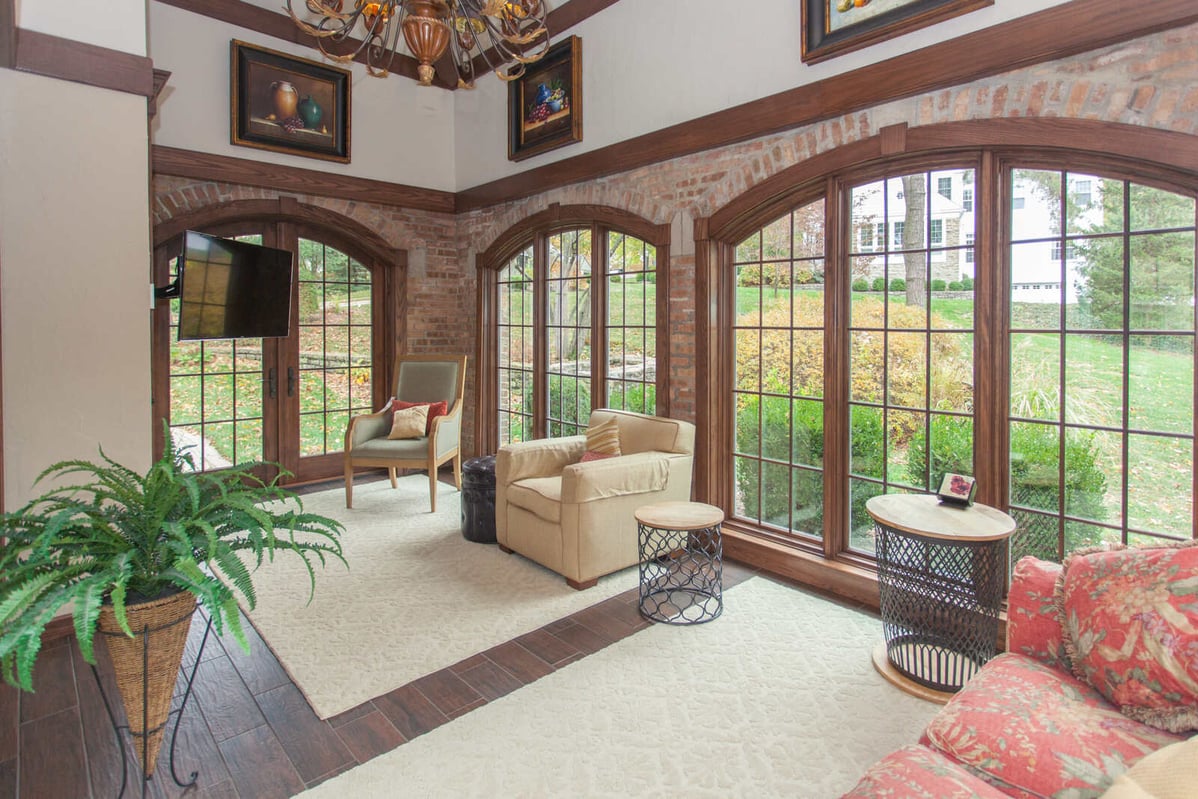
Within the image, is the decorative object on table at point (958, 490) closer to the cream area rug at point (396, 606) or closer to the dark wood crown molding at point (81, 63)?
the cream area rug at point (396, 606)

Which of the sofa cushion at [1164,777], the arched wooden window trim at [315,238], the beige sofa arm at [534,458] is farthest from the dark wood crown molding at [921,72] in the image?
the sofa cushion at [1164,777]

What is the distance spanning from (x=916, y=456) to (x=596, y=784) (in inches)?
90.3

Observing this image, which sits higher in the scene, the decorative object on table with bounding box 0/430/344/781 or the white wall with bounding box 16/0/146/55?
the white wall with bounding box 16/0/146/55

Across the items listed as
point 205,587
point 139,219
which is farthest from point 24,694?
point 139,219

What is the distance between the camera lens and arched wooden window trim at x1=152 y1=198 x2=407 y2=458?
16.9 feet

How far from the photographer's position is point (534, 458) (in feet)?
13.8

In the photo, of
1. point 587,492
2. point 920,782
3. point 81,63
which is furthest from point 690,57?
point 920,782

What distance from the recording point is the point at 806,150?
3.69 metres

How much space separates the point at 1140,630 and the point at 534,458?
3103 mm

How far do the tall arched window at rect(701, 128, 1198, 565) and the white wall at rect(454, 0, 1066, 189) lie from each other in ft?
1.96

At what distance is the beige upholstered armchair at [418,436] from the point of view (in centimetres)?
522

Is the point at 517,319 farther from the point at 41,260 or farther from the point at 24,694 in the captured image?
the point at 24,694

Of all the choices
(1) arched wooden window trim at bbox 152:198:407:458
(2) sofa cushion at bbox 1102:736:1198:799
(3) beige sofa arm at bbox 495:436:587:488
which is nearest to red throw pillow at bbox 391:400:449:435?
(1) arched wooden window trim at bbox 152:198:407:458

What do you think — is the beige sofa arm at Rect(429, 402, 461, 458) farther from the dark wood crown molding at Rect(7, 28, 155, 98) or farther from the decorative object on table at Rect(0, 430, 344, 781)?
the decorative object on table at Rect(0, 430, 344, 781)
